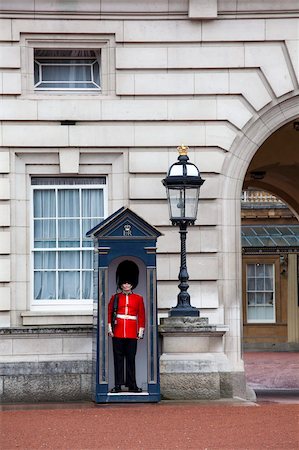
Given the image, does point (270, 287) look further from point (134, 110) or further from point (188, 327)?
point (188, 327)

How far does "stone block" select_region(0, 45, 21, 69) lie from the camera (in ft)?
62.0

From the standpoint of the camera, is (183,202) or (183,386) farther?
(183,202)

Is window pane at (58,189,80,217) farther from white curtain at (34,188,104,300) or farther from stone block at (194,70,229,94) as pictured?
stone block at (194,70,229,94)

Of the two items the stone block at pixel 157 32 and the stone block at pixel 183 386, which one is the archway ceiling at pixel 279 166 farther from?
the stone block at pixel 183 386

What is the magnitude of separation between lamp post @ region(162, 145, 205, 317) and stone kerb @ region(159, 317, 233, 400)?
314 mm

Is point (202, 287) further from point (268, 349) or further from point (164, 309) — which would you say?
point (268, 349)

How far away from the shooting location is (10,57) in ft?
62.0

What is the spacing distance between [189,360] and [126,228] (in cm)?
163

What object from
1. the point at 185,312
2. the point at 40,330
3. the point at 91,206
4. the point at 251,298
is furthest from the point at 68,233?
the point at 251,298

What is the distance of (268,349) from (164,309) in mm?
23574

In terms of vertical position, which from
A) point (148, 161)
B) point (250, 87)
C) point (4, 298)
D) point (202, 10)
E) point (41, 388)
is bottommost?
point (41, 388)

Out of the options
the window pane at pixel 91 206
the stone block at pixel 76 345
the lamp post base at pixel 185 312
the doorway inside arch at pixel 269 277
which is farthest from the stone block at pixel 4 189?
the doorway inside arch at pixel 269 277

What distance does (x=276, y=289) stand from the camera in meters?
42.9

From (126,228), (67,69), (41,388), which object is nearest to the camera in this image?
(126,228)
